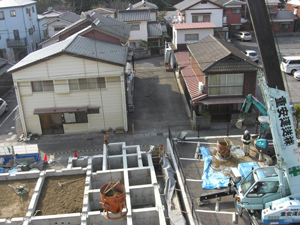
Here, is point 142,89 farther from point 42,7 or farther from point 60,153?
point 42,7

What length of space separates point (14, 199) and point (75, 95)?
10724mm

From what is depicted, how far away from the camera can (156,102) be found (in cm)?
3189

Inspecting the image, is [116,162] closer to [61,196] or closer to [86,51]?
[61,196]

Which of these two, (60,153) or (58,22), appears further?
(58,22)

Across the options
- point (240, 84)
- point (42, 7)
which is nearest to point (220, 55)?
point (240, 84)

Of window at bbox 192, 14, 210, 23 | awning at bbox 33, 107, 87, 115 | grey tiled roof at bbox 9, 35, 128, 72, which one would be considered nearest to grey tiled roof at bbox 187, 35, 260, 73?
grey tiled roof at bbox 9, 35, 128, 72

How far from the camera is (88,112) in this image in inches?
1017

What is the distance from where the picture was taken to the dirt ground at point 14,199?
1577cm

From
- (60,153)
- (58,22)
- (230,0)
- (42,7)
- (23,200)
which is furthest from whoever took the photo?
(42,7)

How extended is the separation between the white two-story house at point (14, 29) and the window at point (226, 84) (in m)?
32.4

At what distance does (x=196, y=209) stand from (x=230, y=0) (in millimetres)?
47184

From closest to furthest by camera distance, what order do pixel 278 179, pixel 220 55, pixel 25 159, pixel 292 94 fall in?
1. pixel 278 179
2. pixel 25 159
3. pixel 220 55
4. pixel 292 94

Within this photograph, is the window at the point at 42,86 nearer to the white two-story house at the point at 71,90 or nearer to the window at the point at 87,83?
the white two-story house at the point at 71,90

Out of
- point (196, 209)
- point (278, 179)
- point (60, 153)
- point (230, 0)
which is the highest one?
point (230, 0)
